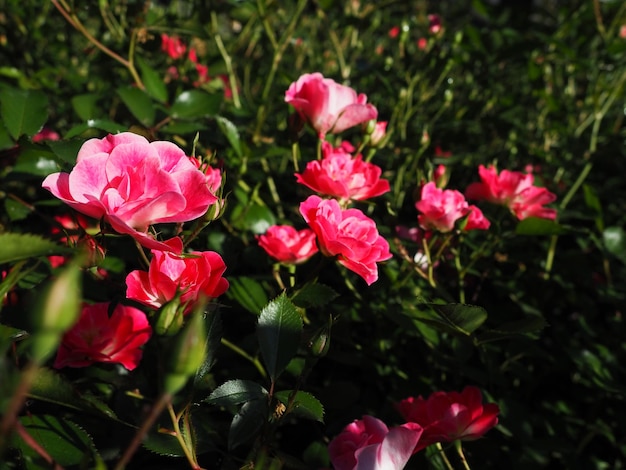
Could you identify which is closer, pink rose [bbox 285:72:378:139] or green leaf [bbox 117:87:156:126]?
pink rose [bbox 285:72:378:139]

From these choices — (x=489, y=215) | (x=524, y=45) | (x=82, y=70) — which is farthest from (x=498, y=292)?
(x=82, y=70)

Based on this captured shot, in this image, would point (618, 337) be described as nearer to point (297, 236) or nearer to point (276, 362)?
point (297, 236)

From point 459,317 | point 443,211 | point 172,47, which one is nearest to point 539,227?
point 443,211

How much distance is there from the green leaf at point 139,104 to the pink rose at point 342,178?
354mm

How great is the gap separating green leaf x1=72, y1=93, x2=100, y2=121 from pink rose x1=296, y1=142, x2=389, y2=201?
447mm

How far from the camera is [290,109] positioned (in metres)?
1.00

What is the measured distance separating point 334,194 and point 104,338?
35 centimetres

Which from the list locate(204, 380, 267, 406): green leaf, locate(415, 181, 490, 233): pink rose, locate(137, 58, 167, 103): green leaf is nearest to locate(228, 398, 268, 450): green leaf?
locate(204, 380, 267, 406): green leaf

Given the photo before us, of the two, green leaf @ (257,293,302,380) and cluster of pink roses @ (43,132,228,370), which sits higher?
cluster of pink roses @ (43,132,228,370)

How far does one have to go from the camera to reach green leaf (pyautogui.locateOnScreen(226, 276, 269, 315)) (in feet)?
2.44

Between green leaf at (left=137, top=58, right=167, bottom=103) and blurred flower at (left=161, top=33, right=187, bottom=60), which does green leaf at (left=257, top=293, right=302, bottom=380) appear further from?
blurred flower at (left=161, top=33, right=187, bottom=60)

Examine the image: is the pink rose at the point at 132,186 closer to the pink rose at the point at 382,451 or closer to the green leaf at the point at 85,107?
the pink rose at the point at 382,451

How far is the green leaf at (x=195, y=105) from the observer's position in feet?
3.31

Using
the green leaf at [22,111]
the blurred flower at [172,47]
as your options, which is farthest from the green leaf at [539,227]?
the blurred flower at [172,47]
